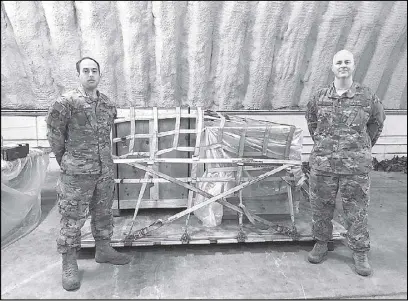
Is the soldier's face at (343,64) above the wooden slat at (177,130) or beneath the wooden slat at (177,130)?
above

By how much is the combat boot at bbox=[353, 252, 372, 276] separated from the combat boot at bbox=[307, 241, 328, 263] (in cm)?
31

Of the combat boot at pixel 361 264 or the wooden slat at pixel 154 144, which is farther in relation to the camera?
the wooden slat at pixel 154 144

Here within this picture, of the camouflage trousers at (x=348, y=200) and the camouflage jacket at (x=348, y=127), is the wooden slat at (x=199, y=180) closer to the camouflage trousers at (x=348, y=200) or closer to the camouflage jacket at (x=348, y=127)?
the camouflage trousers at (x=348, y=200)

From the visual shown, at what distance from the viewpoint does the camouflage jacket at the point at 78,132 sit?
116 inches

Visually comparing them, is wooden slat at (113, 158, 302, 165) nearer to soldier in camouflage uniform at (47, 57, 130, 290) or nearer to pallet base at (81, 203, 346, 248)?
soldier in camouflage uniform at (47, 57, 130, 290)

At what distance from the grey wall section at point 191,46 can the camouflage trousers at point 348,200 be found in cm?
353

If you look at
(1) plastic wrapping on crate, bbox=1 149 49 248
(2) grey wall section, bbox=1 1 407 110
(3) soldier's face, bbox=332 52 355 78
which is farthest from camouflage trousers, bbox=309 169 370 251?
(2) grey wall section, bbox=1 1 407 110

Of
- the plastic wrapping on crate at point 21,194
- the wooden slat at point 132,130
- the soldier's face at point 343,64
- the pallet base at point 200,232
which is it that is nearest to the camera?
the soldier's face at point 343,64

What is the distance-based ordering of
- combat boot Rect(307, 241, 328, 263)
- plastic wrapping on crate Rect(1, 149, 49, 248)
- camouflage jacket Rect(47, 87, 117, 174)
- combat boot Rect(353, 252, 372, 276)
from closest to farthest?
camouflage jacket Rect(47, 87, 117, 174) → combat boot Rect(353, 252, 372, 276) → combat boot Rect(307, 241, 328, 263) → plastic wrapping on crate Rect(1, 149, 49, 248)

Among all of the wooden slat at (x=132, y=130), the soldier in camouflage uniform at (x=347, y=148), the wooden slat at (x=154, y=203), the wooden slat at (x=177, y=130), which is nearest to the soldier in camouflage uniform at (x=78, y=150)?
the wooden slat at (x=132, y=130)

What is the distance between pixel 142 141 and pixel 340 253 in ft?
8.88

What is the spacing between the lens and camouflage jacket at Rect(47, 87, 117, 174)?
2945 mm

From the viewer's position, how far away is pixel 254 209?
424 centimetres

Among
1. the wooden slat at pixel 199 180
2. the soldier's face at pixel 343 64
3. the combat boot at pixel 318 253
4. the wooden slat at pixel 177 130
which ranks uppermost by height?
the soldier's face at pixel 343 64
